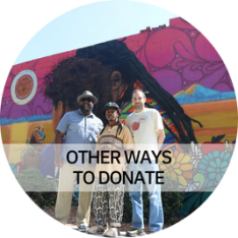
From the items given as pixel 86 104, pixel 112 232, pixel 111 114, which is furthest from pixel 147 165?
pixel 86 104

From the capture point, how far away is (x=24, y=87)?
19.5 feet

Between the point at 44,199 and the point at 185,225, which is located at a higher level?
the point at 44,199

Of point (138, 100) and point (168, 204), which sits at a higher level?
point (138, 100)

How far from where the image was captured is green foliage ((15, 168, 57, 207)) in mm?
5285

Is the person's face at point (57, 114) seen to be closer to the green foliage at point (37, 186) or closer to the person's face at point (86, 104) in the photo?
the person's face at point (86, 104)

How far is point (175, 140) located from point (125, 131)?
85 centimetres

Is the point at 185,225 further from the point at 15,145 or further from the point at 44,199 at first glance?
the point at 15,145

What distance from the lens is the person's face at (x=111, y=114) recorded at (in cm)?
458

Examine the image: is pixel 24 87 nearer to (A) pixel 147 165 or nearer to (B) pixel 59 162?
(B) pixel 59 162

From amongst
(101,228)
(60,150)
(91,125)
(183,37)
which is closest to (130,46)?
(183,37)

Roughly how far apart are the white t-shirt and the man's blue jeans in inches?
10.0

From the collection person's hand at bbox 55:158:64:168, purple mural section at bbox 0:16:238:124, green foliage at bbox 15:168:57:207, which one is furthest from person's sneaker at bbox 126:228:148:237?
purple mural section at bbox 0:16:238:124

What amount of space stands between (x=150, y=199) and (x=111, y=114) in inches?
52.5

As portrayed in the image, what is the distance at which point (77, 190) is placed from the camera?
4.75m
